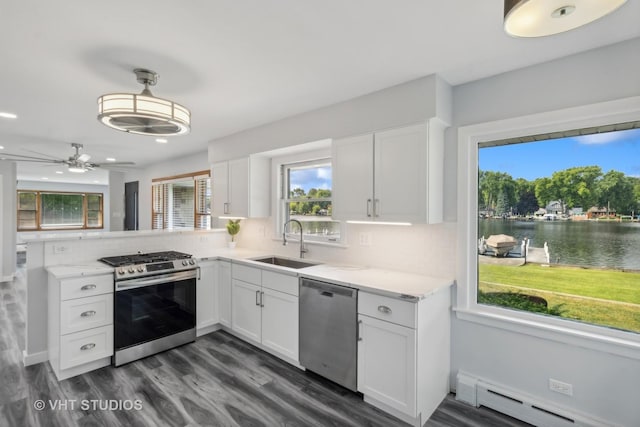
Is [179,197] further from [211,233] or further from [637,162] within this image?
[637,162]

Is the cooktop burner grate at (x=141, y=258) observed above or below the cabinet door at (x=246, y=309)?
above

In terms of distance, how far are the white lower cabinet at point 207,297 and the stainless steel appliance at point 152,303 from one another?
0.27 feet

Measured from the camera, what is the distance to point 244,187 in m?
3.94

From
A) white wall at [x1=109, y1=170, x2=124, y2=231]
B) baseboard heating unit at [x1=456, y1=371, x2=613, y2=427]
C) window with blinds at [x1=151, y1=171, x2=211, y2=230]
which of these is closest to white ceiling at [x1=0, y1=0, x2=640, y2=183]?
baseboard heating unit at [x1=456, y1=371, x2=613, y2=427]

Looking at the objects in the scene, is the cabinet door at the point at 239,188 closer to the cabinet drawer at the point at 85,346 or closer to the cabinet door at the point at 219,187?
the cabinet door at the point at 219,187

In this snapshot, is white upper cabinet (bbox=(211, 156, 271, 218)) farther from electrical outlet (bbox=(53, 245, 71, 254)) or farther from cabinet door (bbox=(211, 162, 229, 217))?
electrical outlet (bbox=(53, 245, 71, 254))

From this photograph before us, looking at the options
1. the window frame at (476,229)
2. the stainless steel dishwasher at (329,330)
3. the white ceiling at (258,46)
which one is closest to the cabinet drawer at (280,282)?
the stainless steel dishwasher at (329,330)

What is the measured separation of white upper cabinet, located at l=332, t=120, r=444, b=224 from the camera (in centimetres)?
236

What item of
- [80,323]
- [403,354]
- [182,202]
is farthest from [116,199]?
[403,354]

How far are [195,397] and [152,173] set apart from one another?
18.9 ft

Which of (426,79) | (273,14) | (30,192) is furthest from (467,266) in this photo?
(30,192)

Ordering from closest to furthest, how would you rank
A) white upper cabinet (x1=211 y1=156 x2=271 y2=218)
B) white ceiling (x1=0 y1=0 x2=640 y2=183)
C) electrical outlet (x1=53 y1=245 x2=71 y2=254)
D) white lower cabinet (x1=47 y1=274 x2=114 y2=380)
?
white ceiling (x1=0 y1=0 x2=640 y2=183), white lower cabinet (x1=47 y1=274 x2=114 y2=380), electrical outlet (x1=53 y1=245 x2=71 y2=254), white upper cabinet (x1=211 y1=156 x2=271 y2=218)

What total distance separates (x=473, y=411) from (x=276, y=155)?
128 inches

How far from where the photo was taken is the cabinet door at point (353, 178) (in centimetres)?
267
